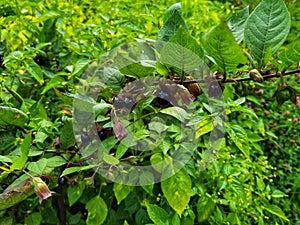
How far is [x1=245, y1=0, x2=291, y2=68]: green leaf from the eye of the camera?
0.56m

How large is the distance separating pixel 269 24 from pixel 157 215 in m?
0.50

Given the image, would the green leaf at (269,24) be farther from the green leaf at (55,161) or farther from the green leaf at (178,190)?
the green leaf at (55,161)

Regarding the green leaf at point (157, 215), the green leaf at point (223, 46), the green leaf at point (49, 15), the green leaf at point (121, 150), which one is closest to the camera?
the green leaf at point (223, 46)

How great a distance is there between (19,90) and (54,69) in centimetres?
12

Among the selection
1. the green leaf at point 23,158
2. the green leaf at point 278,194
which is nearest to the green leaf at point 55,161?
the green leaf at point 23,158

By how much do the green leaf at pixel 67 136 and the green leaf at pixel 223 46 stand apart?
36 centimetres

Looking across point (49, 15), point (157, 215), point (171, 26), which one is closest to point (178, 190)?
point (157, 215)

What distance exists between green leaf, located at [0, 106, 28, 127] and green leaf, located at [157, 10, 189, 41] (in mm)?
325

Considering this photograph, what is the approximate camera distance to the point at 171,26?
0.62 m

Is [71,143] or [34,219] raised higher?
[71,143]

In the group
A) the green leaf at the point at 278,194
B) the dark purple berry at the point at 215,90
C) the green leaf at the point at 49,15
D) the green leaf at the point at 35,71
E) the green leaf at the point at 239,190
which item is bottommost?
the green leaf at the point at 278,194

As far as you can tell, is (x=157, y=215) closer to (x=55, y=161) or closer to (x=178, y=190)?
(x=178, y=190)

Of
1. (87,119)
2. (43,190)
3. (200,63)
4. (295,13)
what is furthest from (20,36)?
(295,13)

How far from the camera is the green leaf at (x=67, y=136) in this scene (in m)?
0.80
